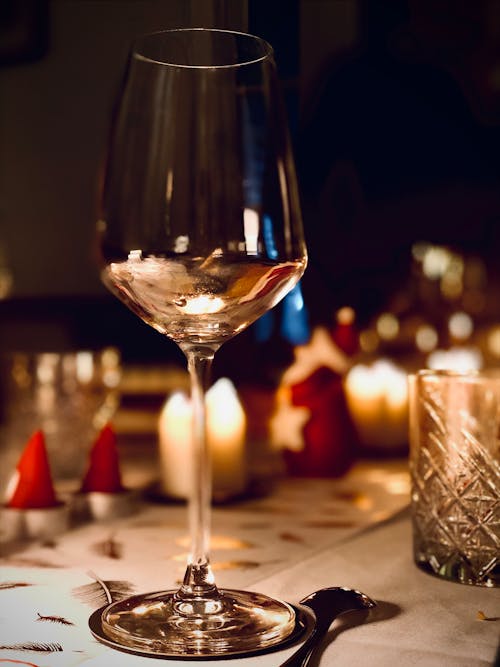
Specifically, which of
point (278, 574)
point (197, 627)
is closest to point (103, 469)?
point (278, 574)

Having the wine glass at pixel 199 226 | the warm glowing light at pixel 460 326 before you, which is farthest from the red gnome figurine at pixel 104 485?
the warm glowing light at pixel 460 326

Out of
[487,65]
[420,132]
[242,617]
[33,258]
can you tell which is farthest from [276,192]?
[33,258]

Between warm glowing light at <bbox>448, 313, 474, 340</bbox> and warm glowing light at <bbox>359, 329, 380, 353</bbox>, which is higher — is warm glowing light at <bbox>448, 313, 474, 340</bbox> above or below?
below

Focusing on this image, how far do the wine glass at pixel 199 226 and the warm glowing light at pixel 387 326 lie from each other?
48.4 inches

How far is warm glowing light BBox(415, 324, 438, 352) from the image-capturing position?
201cm

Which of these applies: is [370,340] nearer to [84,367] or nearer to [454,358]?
[454,358]

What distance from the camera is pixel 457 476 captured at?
65 cm

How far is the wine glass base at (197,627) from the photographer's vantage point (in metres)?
0.47

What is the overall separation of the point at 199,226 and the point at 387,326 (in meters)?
1.41

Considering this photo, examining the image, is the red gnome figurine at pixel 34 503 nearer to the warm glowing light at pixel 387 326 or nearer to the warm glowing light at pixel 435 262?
the warm glowing light at pixel 387 326

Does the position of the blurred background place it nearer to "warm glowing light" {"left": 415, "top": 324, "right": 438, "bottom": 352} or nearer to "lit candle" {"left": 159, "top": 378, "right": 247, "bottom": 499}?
"warm glowing light" {"left": 415, "top": 324, "right": 438, "bottom": 352}

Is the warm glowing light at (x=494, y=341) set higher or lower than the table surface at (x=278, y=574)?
lower

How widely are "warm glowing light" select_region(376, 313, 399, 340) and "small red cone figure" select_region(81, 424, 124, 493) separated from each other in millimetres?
990

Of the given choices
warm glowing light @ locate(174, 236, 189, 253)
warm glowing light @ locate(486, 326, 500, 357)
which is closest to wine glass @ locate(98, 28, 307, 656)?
warm glowing light @ locate(174, 236, 189, 253)
